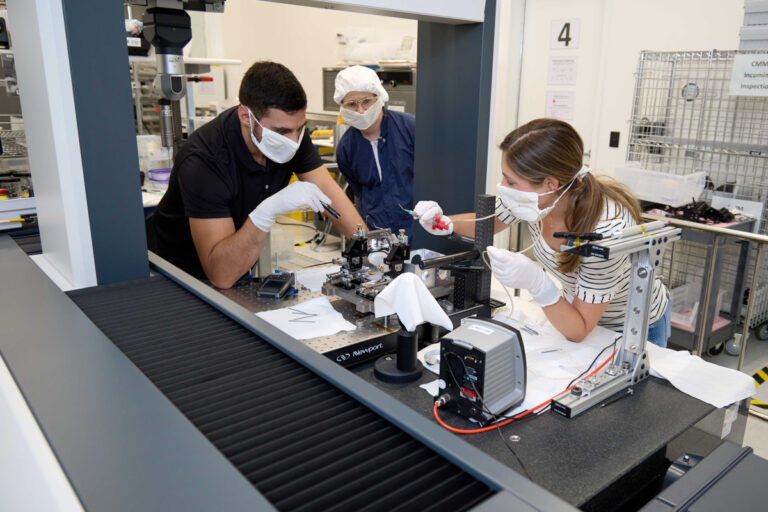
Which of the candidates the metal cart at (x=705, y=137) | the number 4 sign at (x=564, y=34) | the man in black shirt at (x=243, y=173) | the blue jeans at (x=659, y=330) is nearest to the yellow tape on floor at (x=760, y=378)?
the metal cart at (x=705, y=137)

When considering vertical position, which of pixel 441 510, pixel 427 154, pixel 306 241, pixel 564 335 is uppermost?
pixel 427 154

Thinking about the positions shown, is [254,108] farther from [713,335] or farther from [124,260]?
[713,335]

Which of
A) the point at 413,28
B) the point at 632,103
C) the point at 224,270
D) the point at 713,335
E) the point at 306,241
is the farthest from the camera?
the point at 306,241

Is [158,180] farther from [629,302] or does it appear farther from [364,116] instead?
[629,302]

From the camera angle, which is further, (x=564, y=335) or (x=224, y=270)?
(x=224, y=270)

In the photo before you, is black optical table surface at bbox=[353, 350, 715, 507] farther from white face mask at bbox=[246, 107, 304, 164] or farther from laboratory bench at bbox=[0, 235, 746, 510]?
white face mask at bbox=[246, 107, 304, 164]

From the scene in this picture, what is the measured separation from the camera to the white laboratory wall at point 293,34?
5.29 metres

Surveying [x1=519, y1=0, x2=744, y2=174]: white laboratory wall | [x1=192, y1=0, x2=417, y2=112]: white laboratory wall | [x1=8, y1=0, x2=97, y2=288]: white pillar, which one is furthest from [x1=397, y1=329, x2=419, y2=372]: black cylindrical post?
[x1=192, y1=0, x2=417, y2=112]: white laboratory wall

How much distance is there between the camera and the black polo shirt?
1821 mm

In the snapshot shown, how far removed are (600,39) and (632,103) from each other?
53 centimetres

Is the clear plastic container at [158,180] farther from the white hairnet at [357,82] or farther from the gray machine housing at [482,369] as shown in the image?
the gray machine housing at [482,369]

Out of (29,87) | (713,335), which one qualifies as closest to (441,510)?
(29,87)

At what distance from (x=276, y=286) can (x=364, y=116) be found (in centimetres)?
120

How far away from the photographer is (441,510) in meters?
0.56
